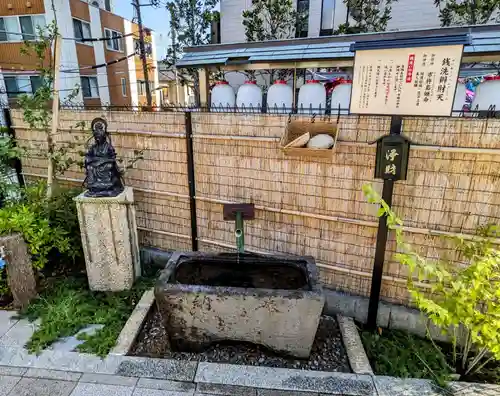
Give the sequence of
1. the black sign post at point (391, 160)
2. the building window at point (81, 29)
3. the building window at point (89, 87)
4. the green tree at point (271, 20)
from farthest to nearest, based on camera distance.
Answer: the building window at point (89, 87), the building window at point (81, 29), the green tree at point (271, 20), the black sign post at point (391, 160)

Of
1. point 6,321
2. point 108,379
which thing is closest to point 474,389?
point 108,379

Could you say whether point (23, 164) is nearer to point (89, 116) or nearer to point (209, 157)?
point (89, 116)

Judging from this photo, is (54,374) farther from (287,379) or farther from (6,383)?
(287,379)

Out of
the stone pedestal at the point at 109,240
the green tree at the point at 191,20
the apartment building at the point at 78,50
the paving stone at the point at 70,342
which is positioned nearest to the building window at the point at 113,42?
the apartment building at the point at 78,50

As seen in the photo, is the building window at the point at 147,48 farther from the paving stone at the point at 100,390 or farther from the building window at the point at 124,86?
the paving stone at the point at 100,390

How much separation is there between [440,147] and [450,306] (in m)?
1.29

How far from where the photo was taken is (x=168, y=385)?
2.43 metres

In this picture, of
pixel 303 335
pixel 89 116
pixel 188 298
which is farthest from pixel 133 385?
pixel 89 116

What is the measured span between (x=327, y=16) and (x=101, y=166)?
8.92 m

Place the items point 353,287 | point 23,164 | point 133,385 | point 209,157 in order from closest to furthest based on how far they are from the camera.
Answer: point 133,385 < point 353,287 < point 209,157 < point 23,164

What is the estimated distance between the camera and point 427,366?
103 inches

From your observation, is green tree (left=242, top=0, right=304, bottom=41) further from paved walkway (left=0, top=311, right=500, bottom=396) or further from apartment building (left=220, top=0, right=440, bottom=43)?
paved walkway (left=0, top=311, right=500, bottom=396)

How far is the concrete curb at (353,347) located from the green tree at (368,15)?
26.8 ft

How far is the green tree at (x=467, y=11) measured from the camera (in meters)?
7.04
